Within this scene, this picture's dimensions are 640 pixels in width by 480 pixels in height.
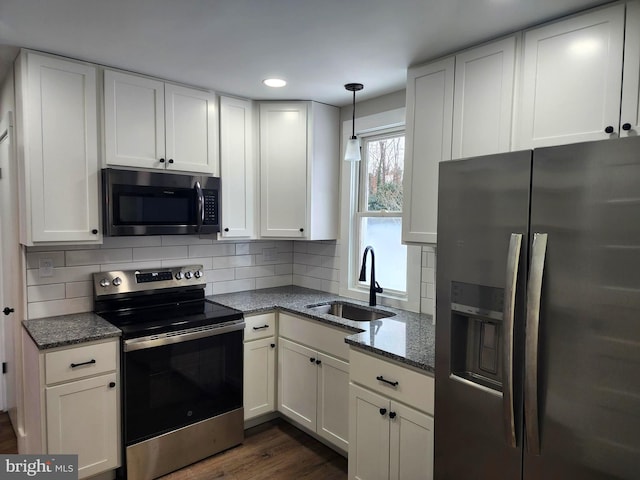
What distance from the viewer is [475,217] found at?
1498 millimetres

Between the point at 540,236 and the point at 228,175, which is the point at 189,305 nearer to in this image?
the point at 228,175

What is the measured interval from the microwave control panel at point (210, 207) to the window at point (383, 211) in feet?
3.49

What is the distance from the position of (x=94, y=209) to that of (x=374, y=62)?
180cm

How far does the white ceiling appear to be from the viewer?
171cm

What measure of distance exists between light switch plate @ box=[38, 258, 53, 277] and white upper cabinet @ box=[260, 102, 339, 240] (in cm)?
137

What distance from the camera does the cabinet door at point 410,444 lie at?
1814 millimetres

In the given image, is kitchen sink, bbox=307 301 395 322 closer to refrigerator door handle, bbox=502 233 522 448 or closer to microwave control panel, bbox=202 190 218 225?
microwave control panel, bbox=202 190 218 225

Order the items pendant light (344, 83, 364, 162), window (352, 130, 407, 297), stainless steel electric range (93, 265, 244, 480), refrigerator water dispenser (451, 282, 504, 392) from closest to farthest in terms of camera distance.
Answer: refrigerator water dispenser (451, 282, 504, 392) → stainless steel electric range (93, 265, 244, 480) → pendant light (344, 83, 364, 162) → window (352, 130, 407, 297)

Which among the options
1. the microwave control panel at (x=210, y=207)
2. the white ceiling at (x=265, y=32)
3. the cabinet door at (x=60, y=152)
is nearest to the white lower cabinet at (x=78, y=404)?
the cabinet door at (x=60, y=152)

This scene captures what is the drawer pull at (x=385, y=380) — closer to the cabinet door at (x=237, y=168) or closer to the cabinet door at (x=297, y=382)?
the cabinet door at (x=297, y=382)

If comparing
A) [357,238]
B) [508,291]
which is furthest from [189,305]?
[508,291]

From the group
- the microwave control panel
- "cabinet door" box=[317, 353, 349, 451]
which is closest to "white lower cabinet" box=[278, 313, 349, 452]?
"cabinet door" box=[317, 353, 349, 451]

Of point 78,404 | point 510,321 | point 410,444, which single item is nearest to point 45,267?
point 78,404

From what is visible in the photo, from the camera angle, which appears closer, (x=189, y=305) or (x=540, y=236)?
(x=540, y=236)
